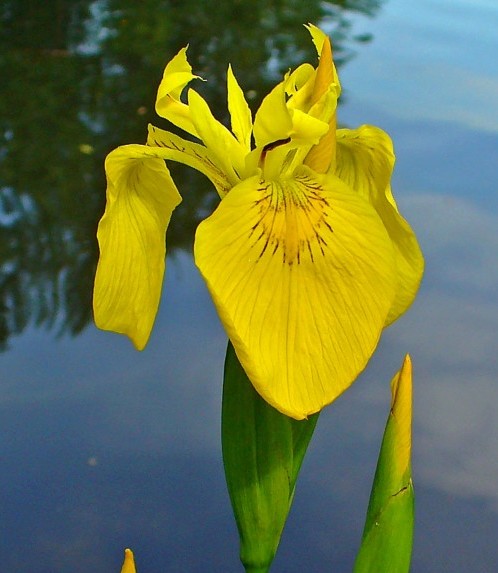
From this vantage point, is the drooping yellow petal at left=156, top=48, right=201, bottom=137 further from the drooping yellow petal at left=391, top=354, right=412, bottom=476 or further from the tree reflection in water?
the tree reflection in water

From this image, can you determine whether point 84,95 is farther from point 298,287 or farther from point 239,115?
point 298,287

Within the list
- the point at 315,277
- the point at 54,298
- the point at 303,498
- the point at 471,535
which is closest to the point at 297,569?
the point at 303,498

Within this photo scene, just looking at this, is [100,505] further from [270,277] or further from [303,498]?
[270,277]

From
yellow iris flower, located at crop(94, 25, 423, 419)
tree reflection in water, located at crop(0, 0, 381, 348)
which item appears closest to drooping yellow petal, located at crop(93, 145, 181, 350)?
yellow iris flower, located at crop(94, 25, 423, 419)

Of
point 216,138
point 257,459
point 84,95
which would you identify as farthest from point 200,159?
point 84,95

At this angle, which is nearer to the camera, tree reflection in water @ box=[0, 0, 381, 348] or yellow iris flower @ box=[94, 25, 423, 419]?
yellow iris flower @ box=[94, 25, 423, 419]

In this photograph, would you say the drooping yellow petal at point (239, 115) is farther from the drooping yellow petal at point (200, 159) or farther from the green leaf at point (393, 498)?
the green leaf at point (393, 498)

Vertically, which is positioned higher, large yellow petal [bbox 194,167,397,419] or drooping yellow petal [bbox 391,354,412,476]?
large yellow petal [bbox 194,167,397,419]
